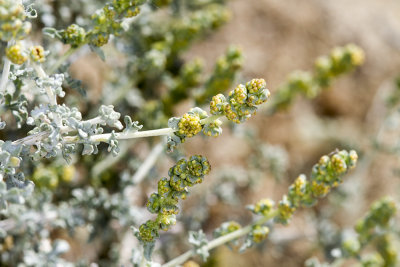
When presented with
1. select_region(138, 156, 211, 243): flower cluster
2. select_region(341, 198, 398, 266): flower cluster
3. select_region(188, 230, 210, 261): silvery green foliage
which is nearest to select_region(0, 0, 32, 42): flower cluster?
select_region(138, 156, 211, 243): flower cluster

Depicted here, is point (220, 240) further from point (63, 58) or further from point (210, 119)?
point (63, 58)

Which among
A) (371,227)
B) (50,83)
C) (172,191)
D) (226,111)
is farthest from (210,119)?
(371,227)

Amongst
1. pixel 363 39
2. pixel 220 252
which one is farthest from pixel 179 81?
pixel 363 39

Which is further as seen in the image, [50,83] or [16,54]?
[50,83]

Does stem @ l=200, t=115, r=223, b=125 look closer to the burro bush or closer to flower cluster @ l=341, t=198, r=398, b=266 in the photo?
the burro bush

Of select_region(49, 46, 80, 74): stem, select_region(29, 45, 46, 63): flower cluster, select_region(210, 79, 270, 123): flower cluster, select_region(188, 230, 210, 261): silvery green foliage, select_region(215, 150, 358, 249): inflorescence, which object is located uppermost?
select_region(49, 46, 80, 74): stem

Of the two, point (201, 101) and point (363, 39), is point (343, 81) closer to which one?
point (363, 39)
